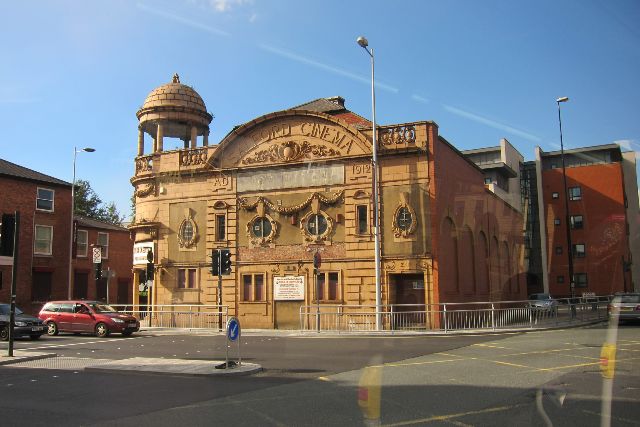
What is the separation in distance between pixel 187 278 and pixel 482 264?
17.0 metres

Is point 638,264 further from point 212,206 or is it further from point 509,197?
point 212,206

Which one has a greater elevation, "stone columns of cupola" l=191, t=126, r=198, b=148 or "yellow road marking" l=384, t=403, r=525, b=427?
"stone columns of cupola" l=191, t=126, r=198, b=148

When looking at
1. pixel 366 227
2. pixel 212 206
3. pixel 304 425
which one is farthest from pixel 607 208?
pixel 304 425

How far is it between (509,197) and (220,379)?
1861 inches

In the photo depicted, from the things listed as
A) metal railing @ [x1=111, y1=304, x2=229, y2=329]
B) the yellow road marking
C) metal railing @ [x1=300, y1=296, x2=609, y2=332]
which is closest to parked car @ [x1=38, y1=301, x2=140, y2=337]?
metal railing @ [x1=111, y1=304, x2=229, y2=329]

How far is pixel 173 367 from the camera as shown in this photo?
14.1 m

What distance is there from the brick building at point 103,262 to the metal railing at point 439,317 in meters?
22.4

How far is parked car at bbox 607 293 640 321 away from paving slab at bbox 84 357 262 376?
20.3 meters

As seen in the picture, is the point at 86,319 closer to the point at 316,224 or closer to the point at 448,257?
the point at 316,224

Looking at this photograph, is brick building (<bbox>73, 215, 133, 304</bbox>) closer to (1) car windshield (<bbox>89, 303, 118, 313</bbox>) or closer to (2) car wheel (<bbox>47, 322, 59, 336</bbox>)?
(2) car wheel (<bbox>47, 322, 59, 336</bbox>)

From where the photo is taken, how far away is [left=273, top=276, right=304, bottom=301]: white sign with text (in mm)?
29062

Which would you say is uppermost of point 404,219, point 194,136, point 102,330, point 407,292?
point 194,136

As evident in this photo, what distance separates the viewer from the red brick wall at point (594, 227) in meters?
54.1

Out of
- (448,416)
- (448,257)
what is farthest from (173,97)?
(448,416)
